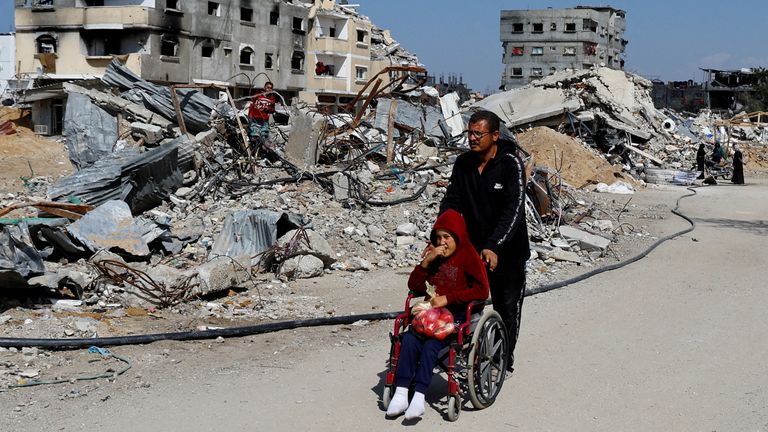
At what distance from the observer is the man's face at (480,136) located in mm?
5496

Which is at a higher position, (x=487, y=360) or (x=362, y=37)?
(x=362, y=37)

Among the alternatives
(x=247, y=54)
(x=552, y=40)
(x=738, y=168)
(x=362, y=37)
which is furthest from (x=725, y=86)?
(x=738, y=168)

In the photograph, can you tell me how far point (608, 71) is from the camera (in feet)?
116

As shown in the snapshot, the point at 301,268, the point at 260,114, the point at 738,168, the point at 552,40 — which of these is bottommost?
the point at 301,268

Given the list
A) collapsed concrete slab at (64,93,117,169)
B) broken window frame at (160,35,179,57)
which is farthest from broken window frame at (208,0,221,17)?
collapsed concrete slab at (64,93,117,169)

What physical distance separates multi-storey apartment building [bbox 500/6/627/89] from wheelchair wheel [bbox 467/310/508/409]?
91.3 m

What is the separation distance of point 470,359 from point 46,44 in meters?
46.3

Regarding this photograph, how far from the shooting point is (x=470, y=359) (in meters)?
5.08

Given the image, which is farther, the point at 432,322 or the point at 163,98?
the point at 163,98

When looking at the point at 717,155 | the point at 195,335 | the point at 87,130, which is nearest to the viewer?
the point at 195,335

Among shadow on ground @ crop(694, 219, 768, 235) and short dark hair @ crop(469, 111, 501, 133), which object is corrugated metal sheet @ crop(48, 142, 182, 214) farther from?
shadow on ground @ crop(694, 219, 768, 235)

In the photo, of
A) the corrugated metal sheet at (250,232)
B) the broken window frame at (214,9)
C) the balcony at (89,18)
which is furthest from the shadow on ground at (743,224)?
the broken window frame at (214,9)

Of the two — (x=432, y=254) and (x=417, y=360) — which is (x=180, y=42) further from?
(x=417, y=360)

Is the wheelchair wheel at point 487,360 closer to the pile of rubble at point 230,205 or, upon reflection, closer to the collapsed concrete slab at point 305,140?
the pile of rubble at point 230,205
